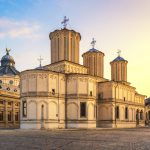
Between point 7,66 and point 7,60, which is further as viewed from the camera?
point 7,60

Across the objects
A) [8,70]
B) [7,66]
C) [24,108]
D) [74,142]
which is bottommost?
[74,142]

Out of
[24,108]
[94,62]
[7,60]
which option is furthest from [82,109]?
[7,60]

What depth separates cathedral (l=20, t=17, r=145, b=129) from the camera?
50406 mm

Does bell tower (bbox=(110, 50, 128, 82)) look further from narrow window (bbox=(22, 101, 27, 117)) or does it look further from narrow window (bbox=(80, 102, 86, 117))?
narrow window (bbox=(22, 101, 27, 117))

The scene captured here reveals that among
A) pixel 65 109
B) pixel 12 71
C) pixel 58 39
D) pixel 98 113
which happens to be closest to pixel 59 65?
pixel 58 39

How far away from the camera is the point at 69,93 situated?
5475 centimetres

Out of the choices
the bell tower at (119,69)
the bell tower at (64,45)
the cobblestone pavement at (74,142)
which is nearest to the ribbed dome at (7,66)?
the bell tower at (119,69)

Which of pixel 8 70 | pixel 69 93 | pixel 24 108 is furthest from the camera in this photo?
pixel 8 70

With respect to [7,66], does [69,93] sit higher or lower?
lower

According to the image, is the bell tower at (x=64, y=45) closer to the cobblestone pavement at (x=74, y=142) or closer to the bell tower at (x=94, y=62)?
the bell tower at (x=94, y=62)

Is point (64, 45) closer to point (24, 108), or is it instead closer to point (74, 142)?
point (24, 108)

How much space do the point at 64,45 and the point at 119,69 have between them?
78.7 ft

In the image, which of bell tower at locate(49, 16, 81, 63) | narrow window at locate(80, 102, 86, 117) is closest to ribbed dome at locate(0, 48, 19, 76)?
bell tower at locate(49, 16, 81, 63)

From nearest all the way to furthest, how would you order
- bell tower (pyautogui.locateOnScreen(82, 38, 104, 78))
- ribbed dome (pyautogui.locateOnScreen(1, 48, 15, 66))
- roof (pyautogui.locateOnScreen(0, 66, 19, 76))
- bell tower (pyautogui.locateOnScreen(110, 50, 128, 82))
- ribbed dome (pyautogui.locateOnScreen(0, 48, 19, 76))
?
1. bell tower (pyautogui.locateOnScreen(82, 38, 104, 78))
2. bell tower (pyautogui.locateOnScreen(110, 50, 128, 82))
3. roof (pyautogui.locateOnScreen(0, 66, 19, 76))
4. ribbed dome (pyautogui.locateOnScreen(0, 48, 19, 76))
5. ribbed dome (pyautogui.locateOnScreen(1, 48, 15, 66))
